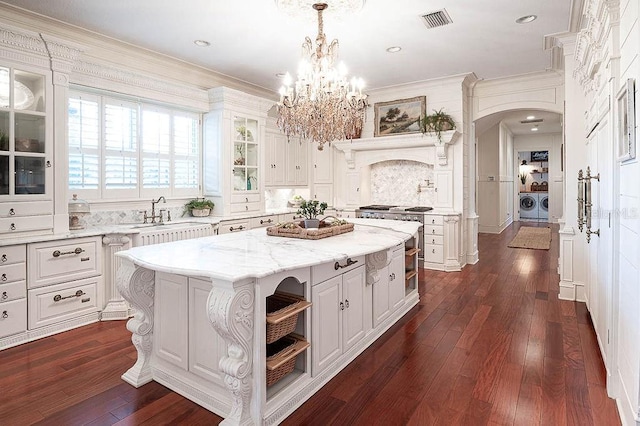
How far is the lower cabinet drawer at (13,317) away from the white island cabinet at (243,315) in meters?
1.31

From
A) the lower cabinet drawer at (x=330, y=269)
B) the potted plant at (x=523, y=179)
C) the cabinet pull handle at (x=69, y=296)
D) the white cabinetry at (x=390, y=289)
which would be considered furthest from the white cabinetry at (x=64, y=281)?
the potted plant at (x=523, y=179)

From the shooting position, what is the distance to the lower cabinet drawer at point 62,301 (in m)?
3.24

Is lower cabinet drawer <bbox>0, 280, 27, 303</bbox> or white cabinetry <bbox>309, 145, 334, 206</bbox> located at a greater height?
white cabinetry <bbox>309, 145, 334, 206</bbox>

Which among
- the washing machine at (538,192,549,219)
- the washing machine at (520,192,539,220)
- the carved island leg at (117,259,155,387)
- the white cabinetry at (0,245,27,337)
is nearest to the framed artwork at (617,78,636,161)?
the carved island leg at (117,259,155,387)

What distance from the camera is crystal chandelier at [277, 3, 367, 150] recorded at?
312 cm

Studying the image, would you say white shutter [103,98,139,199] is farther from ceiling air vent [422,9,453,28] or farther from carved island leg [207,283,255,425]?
ceiling air vent [422,9,453,28]

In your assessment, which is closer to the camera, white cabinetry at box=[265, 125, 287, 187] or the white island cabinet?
the white island cabinet

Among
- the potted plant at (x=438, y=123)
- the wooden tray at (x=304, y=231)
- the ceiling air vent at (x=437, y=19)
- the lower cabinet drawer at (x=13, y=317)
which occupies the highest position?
the ceiling air vent at (x=437, y=19)

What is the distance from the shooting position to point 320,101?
3.11 meters

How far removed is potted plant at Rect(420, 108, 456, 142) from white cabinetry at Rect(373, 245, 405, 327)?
2710mm

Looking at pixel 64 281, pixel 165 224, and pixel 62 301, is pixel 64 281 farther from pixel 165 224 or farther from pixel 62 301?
pixel 165 224

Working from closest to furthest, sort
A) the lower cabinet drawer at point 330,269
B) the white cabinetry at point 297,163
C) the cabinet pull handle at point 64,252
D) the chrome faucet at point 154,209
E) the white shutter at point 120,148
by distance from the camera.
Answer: the lower cabinet drawer at point 330,269 → the cabinet pull handle at point 64,252 → the white shutter at point 120,148 → the chrome faucet at point 154,209 → the white cabinetry at point 297,163

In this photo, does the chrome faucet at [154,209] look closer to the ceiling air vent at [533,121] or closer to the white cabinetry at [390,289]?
the white cabinetry at [390,289]

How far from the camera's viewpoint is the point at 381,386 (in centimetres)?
246
